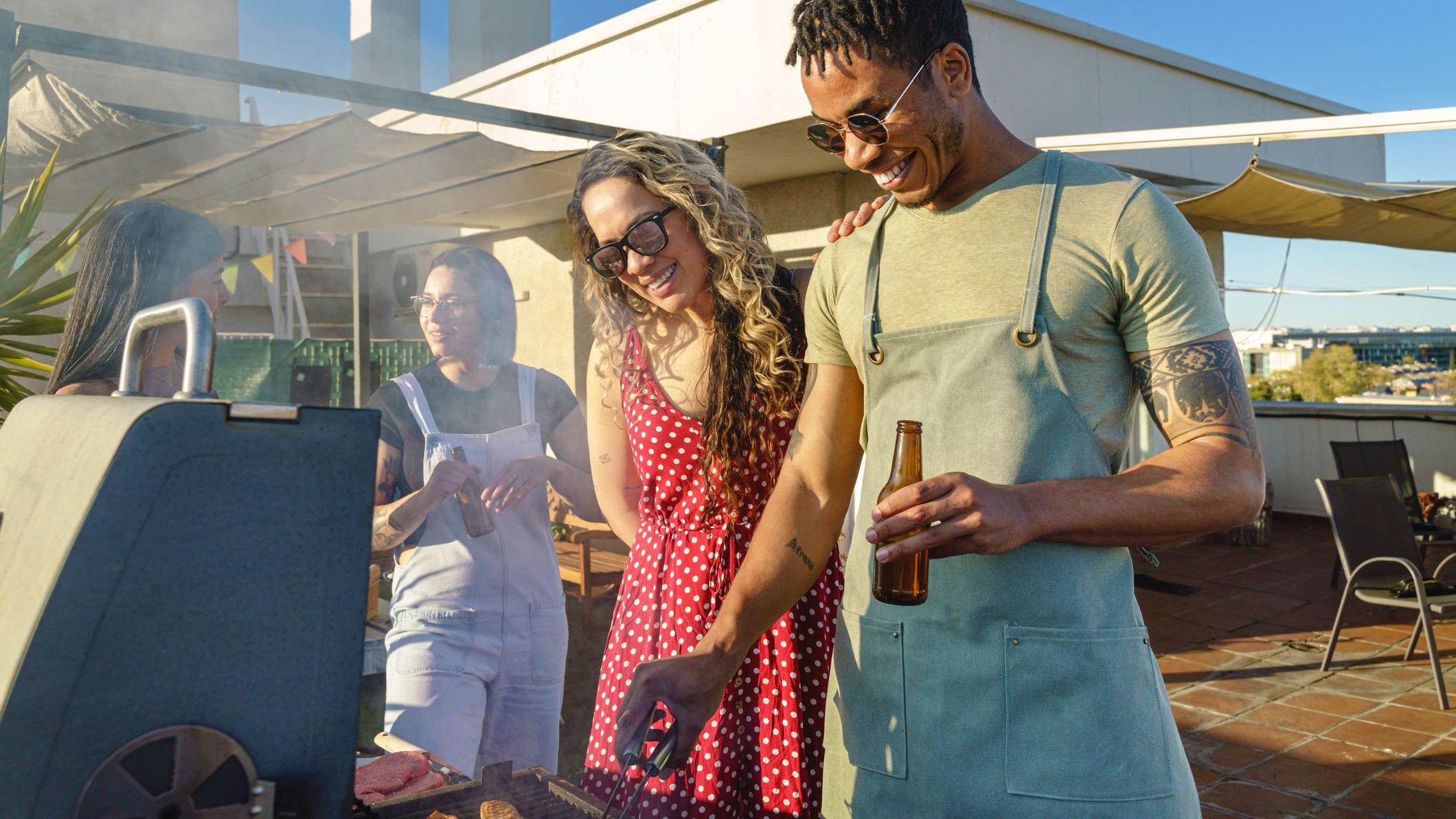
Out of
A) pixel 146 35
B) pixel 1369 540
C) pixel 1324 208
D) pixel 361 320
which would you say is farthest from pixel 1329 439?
pixel 146 35

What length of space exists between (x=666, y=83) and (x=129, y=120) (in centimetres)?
408

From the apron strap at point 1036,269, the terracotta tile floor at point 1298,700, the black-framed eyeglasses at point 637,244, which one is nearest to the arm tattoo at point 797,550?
the apron strap at point 1036,269

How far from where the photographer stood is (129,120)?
4387 millimetres

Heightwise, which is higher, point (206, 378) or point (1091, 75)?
point (1091, 75)

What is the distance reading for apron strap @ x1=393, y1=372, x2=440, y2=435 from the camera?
3.21m

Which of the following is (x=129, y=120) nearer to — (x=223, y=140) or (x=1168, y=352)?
(x=223, y=140)

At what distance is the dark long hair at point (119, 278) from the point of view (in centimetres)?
235

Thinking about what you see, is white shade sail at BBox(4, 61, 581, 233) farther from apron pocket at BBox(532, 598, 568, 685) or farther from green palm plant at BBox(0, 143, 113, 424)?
apron pocket at BBox(532, 598, 568, 685)

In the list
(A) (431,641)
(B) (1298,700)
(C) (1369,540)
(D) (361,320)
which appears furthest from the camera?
(D) (361,320)

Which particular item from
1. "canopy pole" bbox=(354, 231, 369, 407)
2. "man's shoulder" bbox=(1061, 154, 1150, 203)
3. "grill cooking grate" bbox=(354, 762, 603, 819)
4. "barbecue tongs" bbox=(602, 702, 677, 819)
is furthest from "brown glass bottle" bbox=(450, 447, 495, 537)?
"canopy pole" bbox=(354, 231, 369, 407)

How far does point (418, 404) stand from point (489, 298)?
452mm

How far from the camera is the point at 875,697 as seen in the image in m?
1.59

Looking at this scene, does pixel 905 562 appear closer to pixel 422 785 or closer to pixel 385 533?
pixel 422 785

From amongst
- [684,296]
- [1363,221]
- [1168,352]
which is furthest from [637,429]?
[1363,221]
